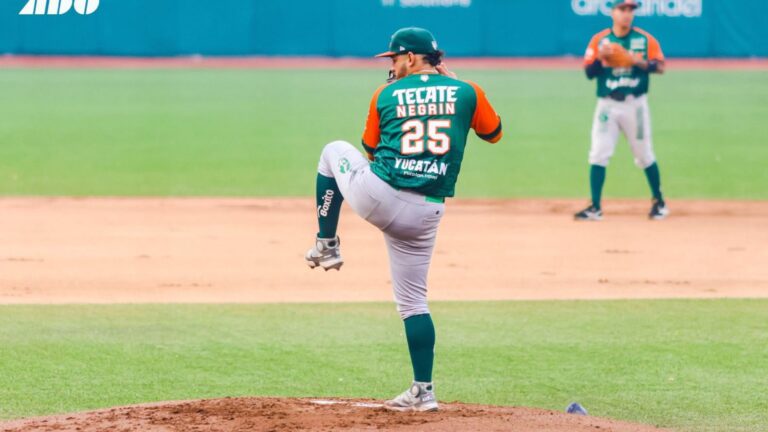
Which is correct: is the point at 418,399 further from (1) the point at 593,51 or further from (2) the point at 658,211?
(2) the point at 658,211

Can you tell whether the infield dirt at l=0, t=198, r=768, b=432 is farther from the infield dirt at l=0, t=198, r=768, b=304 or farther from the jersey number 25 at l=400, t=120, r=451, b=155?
the jersey number 25 at l=400, t=120, r=451, b=155

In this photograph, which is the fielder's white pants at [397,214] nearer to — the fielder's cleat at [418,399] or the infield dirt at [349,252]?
the fielder's cleat at [418,399]

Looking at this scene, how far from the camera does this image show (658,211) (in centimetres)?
1318

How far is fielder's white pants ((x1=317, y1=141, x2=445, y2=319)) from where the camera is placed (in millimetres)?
5480

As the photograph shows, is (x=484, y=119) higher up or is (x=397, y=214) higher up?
(x=484, y=119)

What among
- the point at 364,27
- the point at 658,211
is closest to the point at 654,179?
the point at 658,211

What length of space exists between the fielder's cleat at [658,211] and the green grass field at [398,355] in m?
4.13

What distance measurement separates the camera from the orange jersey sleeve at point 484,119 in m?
5.58

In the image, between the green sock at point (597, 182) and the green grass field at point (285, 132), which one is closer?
the green sock at point (597, 182)

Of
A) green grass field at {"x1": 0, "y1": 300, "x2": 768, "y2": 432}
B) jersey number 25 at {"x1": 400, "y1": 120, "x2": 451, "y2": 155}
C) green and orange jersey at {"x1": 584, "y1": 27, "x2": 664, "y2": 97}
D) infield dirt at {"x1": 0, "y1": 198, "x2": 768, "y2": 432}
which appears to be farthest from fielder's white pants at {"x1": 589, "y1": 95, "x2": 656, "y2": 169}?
jersey number 25 at {"x1": 400, "y1": 120, "x2": 451, "y2": 155}

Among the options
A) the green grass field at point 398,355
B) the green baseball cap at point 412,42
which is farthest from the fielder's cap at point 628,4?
the green baseball cap at point 412,42

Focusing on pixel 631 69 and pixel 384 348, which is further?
pixel 631 69

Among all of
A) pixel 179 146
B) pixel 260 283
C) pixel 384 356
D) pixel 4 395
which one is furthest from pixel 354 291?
pixel 179 146

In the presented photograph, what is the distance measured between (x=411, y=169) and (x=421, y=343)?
0.78 m
